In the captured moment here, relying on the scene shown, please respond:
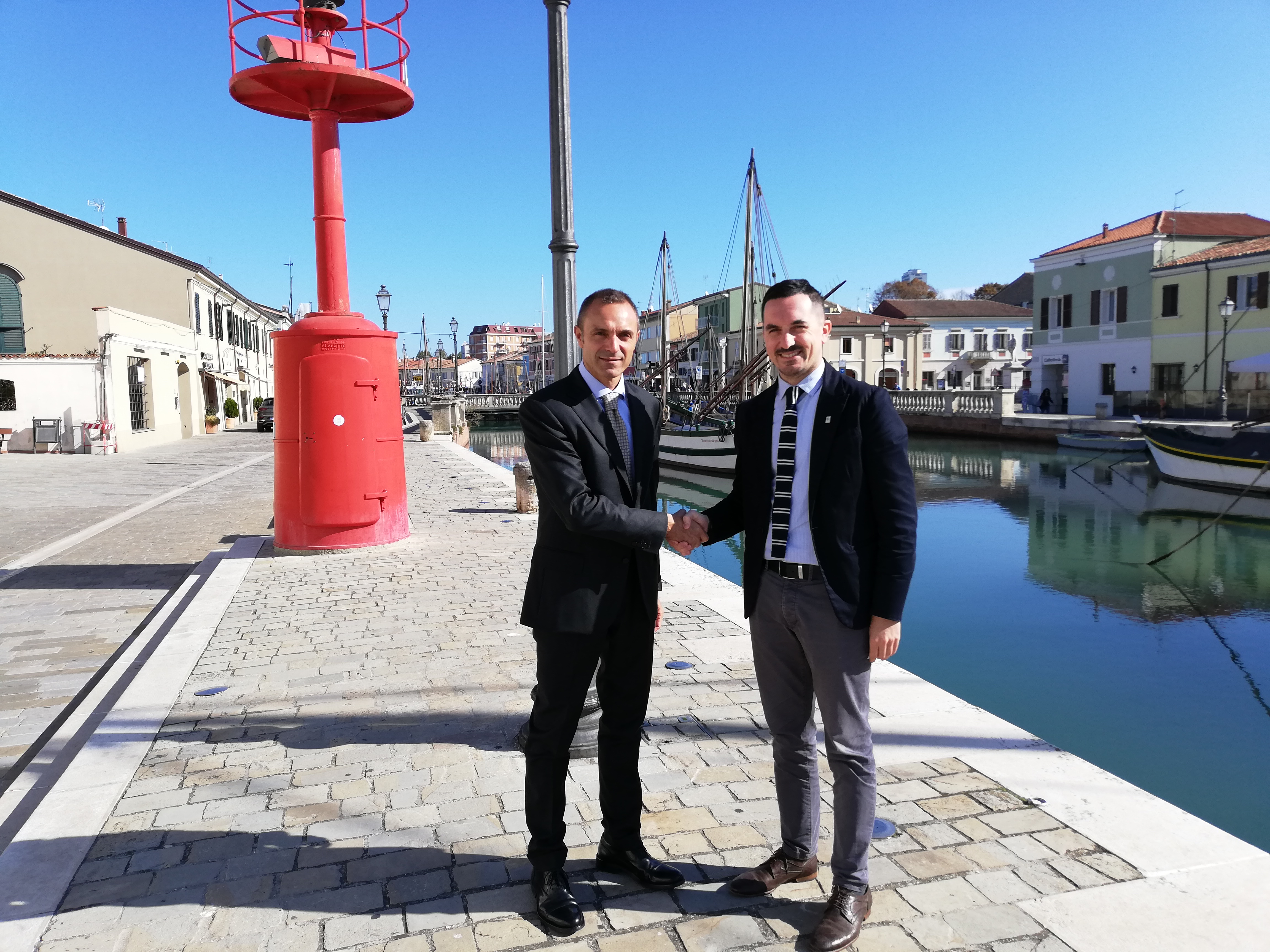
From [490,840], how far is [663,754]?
1.02 meters

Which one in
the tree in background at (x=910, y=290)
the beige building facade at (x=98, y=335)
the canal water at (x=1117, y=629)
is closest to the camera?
the canal water at (x=1117, y=629)

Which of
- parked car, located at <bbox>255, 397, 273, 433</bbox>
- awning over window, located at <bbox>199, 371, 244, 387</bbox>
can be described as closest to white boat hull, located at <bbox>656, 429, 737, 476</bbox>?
parked car, located at <bbox>255, 397, 273, 433</bbox>

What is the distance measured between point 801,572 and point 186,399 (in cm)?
3667

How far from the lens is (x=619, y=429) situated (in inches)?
118

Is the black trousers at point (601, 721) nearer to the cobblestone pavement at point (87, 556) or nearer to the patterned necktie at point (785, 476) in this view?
the patterned necktie at point (785, 476)

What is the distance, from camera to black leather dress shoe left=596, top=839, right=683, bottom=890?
296 cm

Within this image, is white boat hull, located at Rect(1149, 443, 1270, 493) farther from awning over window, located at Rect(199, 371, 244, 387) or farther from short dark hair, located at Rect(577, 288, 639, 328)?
awning over window, located at Rect(199, 371, 244, 387)

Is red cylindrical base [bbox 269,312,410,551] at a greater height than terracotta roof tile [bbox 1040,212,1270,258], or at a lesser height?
→ lesser

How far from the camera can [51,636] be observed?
22.9ft

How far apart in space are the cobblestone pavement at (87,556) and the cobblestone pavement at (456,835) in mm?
1333

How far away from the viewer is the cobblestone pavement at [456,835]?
9.02 ft

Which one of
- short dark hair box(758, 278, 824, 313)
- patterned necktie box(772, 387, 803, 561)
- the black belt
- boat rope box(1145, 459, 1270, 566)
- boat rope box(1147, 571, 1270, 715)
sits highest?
short dark hair box(758, 278, 824, 313)

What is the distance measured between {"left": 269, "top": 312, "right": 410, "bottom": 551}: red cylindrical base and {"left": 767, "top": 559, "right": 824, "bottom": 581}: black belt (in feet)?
21.4

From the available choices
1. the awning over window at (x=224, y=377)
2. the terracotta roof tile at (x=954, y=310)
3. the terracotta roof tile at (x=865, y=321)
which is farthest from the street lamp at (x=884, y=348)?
the awning over window at (x=224, y=377)
